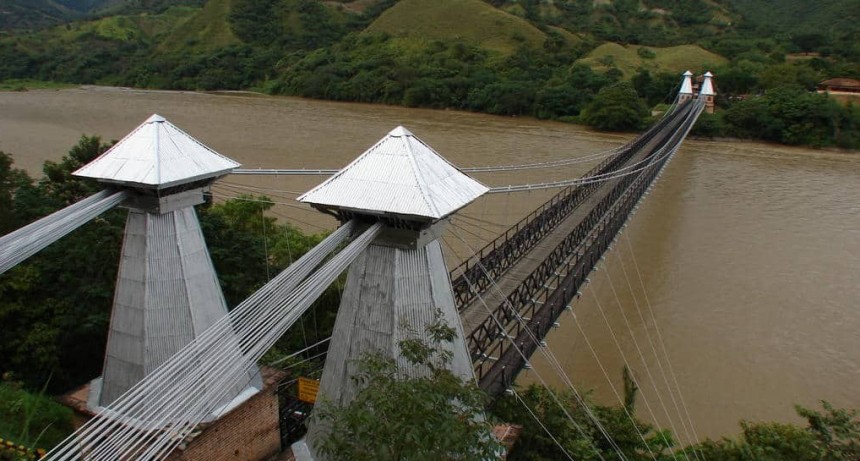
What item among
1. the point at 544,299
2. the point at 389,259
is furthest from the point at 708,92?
the point at 389,259

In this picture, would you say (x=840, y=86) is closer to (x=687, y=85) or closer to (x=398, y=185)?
(x=687, y=85)

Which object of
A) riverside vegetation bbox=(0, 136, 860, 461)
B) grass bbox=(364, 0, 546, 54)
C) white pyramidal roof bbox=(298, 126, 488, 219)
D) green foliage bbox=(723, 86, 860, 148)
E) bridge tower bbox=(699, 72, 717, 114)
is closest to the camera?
white pyramidal roof bbox=(298, 126, 488, 219)

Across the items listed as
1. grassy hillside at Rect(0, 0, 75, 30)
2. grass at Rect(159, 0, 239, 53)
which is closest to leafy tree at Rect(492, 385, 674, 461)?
grass at Rect(159, 0, 239, 53)

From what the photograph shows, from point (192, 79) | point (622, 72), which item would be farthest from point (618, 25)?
point (192, 79)

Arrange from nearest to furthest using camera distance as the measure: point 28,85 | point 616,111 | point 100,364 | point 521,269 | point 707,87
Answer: point 100,364 → point 521,269 → point 616,111 → point 707,87 → point 28,85

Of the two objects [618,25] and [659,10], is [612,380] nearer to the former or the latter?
[618,25]

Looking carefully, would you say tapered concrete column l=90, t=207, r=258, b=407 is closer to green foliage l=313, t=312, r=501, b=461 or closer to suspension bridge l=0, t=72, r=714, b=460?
suspension bridge l=0, t=72, r=714, b=460
